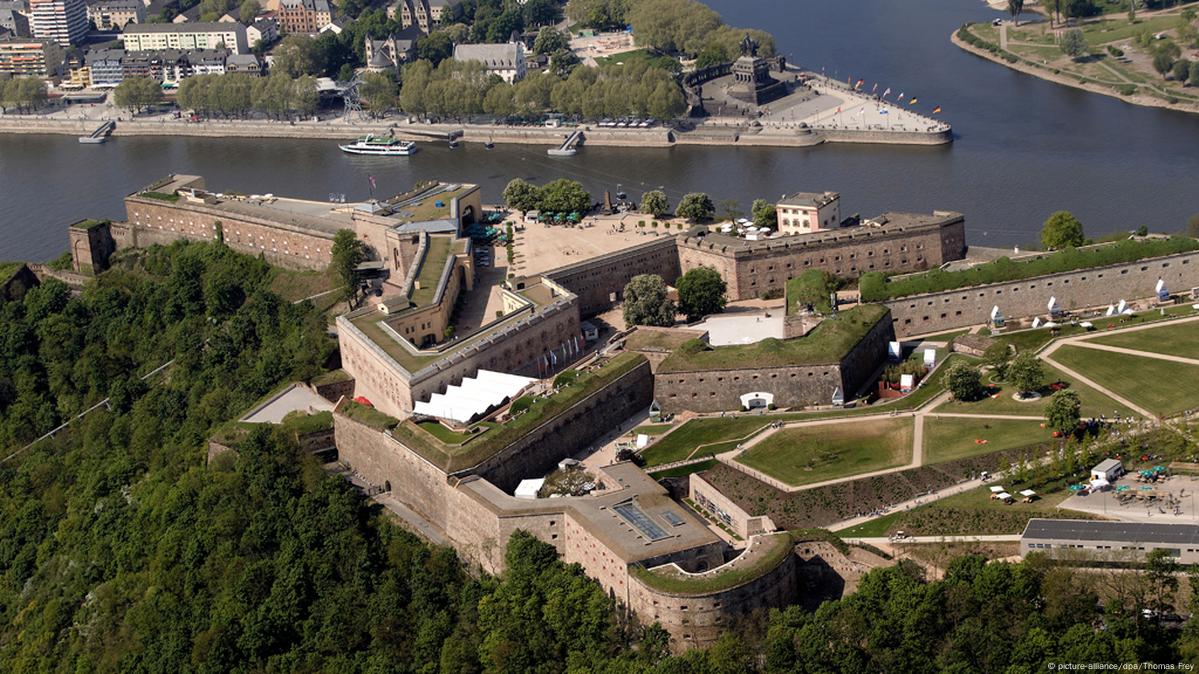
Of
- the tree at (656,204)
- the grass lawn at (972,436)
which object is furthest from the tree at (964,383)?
the tree at (656,204)

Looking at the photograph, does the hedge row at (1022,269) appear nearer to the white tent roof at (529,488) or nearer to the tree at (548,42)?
the white tent roof at (529,488)

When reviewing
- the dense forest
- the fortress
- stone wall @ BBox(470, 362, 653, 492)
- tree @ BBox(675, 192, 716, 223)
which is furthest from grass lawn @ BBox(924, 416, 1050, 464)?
tree @ BBox(675, 192, 716, 223)

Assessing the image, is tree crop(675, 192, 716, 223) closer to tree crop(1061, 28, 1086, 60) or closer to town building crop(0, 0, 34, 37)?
tree crop(1061, 28, 1086, 60)

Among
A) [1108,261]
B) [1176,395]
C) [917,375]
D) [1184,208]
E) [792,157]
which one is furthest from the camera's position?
[792,157]

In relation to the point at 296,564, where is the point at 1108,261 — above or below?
above

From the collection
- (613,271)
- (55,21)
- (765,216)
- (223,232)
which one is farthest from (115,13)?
(613,271)

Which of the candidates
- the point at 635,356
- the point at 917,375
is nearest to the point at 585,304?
the point at 635,356

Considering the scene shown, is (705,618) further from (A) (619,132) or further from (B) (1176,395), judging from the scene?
(A) (619,132)
